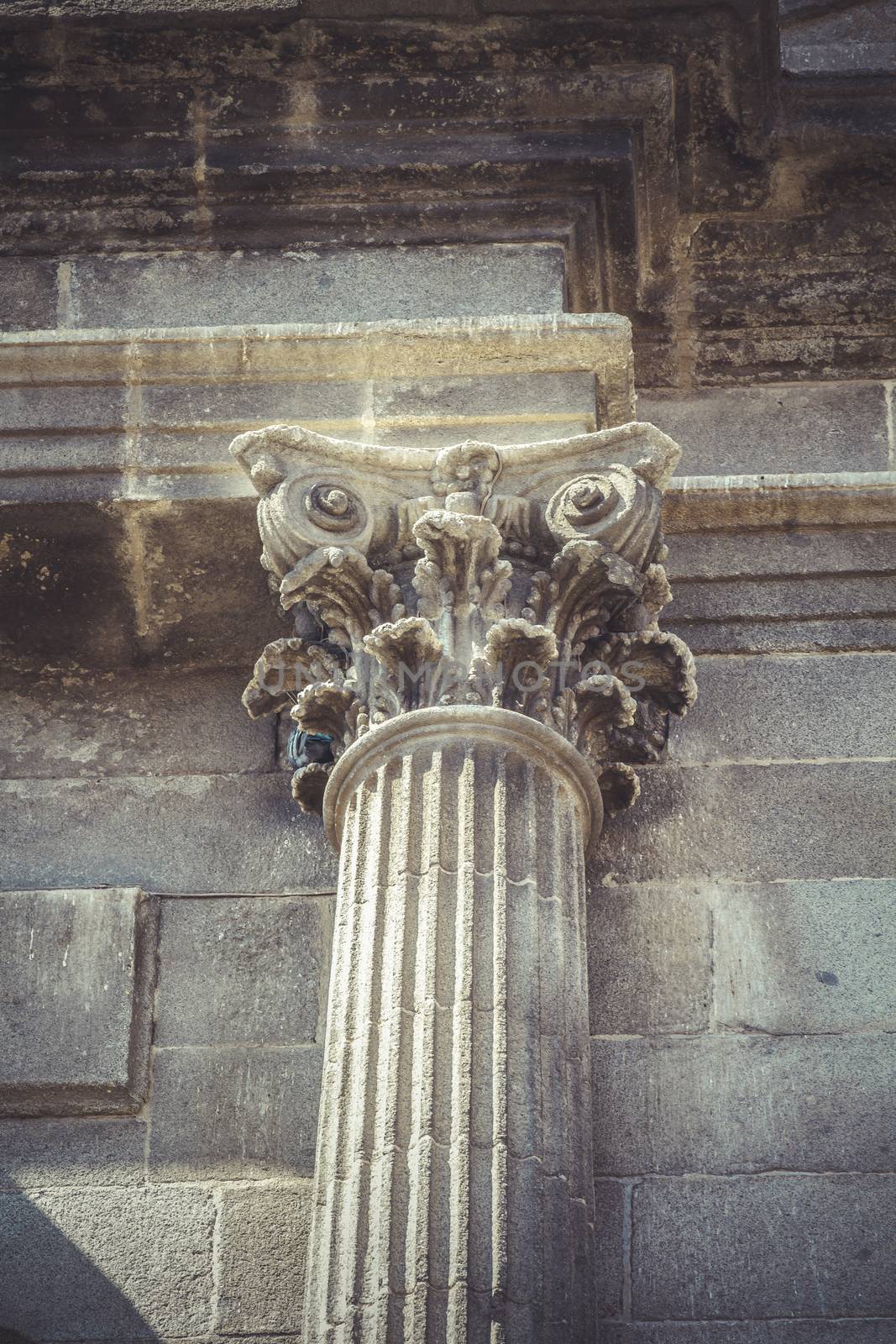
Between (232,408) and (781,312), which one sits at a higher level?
(781,312)

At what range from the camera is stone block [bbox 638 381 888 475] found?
8086 mm

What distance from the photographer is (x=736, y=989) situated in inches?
253

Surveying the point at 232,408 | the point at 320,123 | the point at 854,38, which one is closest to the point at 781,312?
the point at 854,38

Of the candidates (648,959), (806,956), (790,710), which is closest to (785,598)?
(790,710)

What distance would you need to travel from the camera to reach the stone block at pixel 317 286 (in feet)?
24.7

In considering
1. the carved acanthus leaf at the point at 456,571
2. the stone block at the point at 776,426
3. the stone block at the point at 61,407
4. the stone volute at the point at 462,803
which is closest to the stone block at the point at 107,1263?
the stone volute at the point at 462,803

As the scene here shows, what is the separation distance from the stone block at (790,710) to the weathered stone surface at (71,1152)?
210 centimetres

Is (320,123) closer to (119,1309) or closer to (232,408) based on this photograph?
(232,408)

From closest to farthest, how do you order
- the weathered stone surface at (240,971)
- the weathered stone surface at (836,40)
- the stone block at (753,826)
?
the weathered stone surface at (240,971)
the stone block at (753,826)
the weathered stone surface at (836,40)

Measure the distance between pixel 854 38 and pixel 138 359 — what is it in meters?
3.07

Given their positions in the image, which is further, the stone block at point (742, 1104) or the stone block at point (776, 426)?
the stone block at point (776, 426)

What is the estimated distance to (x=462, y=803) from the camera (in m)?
5.97

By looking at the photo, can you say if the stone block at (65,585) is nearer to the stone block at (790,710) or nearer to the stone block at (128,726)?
the stone block at (128,726)

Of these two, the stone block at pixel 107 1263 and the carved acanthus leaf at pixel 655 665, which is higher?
the carved acanthus leaf at pixel 655 665
